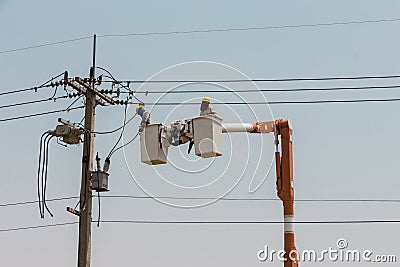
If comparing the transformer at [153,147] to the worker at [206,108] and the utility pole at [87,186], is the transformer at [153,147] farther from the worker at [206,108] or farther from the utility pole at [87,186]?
the utility pole at [87,186]

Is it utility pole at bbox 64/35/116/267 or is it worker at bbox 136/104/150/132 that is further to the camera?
utility pole at bbox 64/35/116/267

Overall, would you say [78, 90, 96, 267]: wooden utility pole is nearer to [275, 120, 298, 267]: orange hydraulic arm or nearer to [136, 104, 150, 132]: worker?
[136, 104, 150, 132]: worker

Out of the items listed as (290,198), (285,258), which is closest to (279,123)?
(290,198)

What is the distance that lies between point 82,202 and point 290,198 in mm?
6040

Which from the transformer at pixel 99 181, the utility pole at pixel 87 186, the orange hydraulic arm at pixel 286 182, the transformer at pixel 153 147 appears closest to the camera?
the orange hydraulic arm at pixel 286 182

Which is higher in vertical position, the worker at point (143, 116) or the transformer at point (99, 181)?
the worker at point (143, 116)

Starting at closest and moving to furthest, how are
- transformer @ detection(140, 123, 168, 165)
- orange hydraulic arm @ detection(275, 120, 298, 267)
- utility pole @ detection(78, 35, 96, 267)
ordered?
orange hydraulic arm @ detection(275, 120, 298, 267) → transformer @ detection(140, 123, 168, 165) → utility pole @ detection(78, 35, 96, 267)

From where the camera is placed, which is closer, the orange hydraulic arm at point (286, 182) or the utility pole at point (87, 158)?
the orange hydraulic arm at point (286, 182)

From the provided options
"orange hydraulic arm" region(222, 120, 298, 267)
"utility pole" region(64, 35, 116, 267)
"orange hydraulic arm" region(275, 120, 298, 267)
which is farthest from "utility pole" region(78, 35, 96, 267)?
"orange hydraulic arm" region(275, 120, 298, 267)

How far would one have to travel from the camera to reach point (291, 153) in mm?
13508

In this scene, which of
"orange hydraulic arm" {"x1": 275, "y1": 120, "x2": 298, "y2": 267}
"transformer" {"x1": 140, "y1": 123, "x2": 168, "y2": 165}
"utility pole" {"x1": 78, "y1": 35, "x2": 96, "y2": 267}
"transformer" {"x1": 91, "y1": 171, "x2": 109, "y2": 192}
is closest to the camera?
"orange hydraulic arm" {"x1": 275, "y1": 120, "x2": 298, "y2": 267}

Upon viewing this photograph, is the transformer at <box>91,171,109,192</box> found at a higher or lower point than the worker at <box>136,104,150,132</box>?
lower

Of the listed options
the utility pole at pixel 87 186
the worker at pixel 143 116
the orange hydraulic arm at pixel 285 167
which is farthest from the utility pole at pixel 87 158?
the orange hydraulic arm at pixel 285 167

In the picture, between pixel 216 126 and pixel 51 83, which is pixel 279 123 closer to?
pixel 216 126
